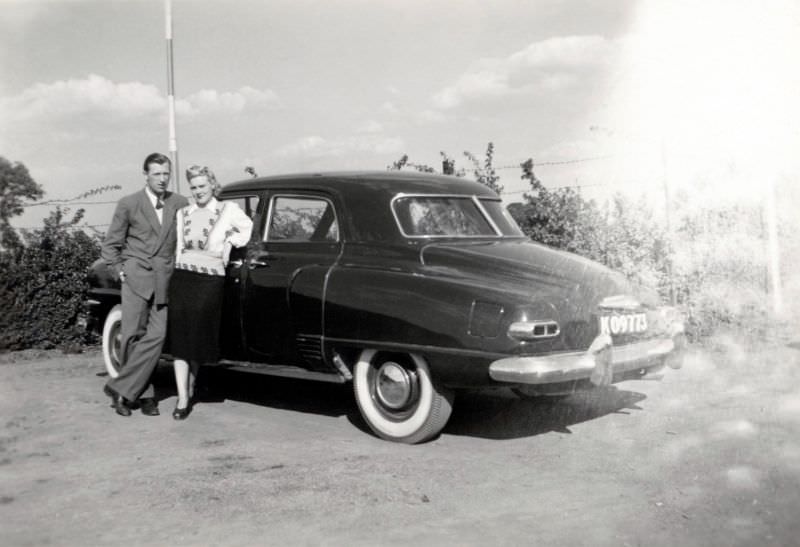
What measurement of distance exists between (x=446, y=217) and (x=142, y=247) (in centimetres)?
223

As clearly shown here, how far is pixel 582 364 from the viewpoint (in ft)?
16.4

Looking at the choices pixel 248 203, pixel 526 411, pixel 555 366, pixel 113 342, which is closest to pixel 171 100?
pixel 113 342

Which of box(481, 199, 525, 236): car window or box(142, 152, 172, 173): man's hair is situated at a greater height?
box(142, 152, 172, 173): man's hair

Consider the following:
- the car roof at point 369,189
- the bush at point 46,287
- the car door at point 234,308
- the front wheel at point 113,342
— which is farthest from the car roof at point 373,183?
the bush at point 46,287

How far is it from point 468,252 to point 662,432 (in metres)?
1.66

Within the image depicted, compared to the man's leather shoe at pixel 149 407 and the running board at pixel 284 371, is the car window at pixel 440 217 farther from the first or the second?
the man's leather shoe at pixel 149 407

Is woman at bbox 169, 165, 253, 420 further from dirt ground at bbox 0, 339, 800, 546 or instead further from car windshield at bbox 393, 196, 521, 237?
car windshield at bbox 393, 196, 521, 237

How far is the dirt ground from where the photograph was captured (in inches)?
145

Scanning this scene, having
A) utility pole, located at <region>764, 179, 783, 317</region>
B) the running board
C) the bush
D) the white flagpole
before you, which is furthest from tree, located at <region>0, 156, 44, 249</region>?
utility pole, located at <region>764, 179, 783, 317</region>

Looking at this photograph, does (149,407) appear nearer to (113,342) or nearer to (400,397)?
(113,342)

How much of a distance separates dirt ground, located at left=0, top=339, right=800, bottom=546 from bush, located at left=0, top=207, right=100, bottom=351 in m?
2.56

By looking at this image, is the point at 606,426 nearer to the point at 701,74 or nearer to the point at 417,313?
the point at 417,313

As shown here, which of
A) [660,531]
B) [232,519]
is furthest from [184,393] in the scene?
[660,531]

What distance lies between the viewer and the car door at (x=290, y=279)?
18.8ft
